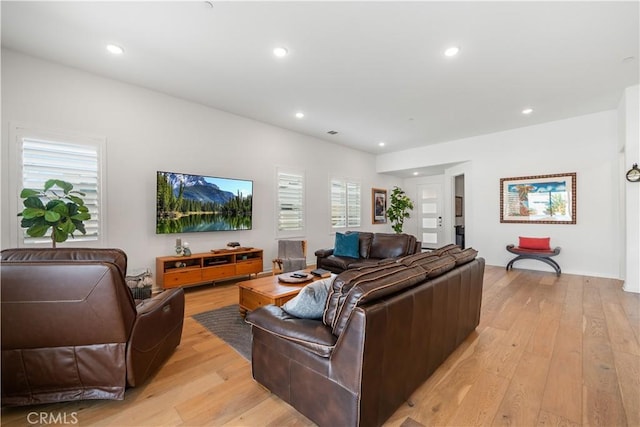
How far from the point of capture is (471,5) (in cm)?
235

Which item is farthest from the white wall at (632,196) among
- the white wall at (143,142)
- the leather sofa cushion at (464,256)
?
the white wall at (143,142)

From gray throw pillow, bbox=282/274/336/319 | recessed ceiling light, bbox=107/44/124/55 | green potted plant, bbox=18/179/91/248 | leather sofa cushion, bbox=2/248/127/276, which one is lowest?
gray throw pillow, bbox=282/274/336/319

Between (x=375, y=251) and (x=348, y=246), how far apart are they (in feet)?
1.59

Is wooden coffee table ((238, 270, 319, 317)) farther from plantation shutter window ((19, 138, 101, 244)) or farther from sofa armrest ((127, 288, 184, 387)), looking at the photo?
plantation shutter window ((19, 138, 101, 244))

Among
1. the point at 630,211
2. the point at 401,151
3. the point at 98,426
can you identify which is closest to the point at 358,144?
the point at 401,151

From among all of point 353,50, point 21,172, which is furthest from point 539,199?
point 21,172

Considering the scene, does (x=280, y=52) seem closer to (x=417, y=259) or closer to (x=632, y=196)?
(x=417, y=259)

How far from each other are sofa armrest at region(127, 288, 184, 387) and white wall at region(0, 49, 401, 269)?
2.27 m

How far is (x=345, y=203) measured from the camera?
7.11 meters

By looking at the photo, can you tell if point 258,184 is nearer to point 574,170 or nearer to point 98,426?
point 98,426

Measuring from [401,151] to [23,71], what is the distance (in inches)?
284

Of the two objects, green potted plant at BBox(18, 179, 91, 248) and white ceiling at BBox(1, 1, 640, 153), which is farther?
green potted plant at BBox(18, 179, 91, 248)

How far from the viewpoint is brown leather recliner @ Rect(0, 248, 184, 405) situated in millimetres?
1475

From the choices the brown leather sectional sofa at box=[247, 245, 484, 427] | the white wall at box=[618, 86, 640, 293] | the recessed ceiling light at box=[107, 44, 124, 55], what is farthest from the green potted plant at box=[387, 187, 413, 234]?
the recessed ceiling light at box=[107, 44, 124, 55]
